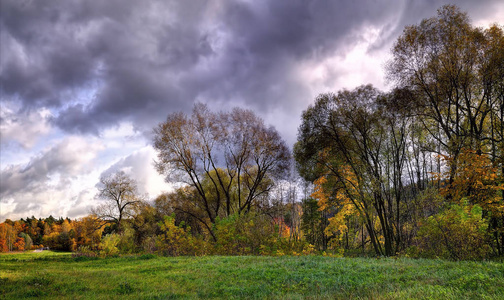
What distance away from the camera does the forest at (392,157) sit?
11375 mm

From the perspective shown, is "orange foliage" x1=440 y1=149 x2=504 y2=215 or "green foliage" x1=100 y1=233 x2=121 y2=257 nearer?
"orange foliage" x1=440 y1=149 x2=504 y2=215

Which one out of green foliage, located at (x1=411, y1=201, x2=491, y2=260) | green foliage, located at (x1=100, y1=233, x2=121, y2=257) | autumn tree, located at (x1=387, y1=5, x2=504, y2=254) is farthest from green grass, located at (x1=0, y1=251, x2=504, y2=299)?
green foliage, located at (x1=100, y1=233, x2=121, y2=257)

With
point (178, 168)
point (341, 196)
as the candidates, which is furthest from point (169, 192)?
point (341, 196)

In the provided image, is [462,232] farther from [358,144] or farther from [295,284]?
[358,144]

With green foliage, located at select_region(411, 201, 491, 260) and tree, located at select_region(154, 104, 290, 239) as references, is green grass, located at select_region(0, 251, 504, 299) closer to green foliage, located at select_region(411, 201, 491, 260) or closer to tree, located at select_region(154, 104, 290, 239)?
green foliage, located at select_region(411, 201, 491, 260)

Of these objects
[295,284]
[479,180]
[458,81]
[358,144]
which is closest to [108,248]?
[295,284]

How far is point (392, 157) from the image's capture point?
68.9ft

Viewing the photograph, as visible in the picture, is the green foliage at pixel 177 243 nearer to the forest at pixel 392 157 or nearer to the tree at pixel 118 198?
the forest at pixel 392 157

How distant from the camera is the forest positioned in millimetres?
11375

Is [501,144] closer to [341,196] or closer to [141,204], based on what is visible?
[341,196]

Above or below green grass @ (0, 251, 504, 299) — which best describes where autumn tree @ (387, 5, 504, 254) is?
above

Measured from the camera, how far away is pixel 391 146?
825 inches

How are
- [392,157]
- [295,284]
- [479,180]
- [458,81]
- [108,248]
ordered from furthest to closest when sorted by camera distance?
[392,157] < [108,248] < [458,81] < [479,180] < [295,284]

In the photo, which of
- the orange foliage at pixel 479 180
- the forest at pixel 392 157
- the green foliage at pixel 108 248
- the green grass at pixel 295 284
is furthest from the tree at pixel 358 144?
the green foliage at pixel 108 248
